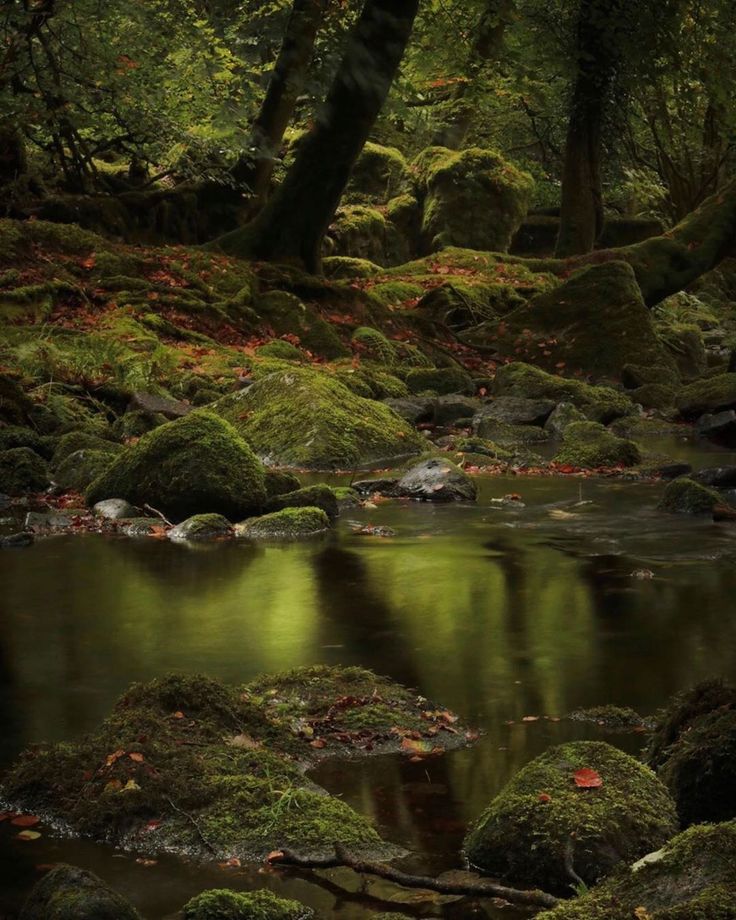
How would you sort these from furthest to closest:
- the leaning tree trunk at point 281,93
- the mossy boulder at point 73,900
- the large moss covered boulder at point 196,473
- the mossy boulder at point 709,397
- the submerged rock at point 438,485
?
the leaning tree trunk at point 281,93 < the mossy boulder at point 709,397 < the submerged rock at point 438,485 < the large moss covered boulder at point 196,473 < the mossy boulder at point 73,900

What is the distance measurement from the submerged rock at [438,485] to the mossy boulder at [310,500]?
131 centimetres

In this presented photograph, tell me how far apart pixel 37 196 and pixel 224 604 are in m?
15.2

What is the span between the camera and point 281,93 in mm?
24234

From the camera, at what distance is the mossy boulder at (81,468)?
12.4m

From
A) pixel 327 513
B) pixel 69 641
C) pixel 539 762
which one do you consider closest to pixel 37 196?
pixel 327 513

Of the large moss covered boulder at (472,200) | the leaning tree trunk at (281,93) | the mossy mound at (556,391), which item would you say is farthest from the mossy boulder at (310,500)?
the large moss covered boulder at (472,200)

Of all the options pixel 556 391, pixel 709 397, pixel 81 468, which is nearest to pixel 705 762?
pixel 81 468

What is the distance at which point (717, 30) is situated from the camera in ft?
75.6

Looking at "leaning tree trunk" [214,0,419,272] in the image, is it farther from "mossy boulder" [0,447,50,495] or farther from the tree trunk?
"mossy boulder" [0,447,50,495]

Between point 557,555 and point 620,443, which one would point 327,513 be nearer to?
point 557,555

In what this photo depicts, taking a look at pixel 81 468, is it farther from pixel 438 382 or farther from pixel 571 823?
pixel 571 823

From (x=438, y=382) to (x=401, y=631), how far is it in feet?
42.2

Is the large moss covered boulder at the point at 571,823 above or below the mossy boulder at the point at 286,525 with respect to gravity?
below

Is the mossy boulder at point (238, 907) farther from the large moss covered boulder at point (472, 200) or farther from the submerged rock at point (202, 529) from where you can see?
the large moss covered boulder at point (472, 200)
